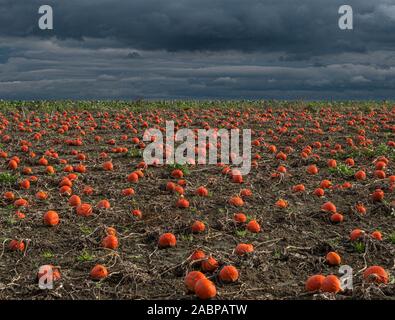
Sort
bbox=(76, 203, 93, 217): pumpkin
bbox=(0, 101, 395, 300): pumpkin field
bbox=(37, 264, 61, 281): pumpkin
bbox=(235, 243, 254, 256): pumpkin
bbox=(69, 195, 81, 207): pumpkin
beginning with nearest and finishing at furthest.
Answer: bbox=(0, 101, 395, 300): pumpkin field, bbox=(37, 264, 61, 281): pumpkin, bbox=(235, 243, 254, 256): pumpkin, bbox=(76, 203, 93, 217): pumpkin, bbox=(69, 195, 81, 207): pumpkin

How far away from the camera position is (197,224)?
28.2ft

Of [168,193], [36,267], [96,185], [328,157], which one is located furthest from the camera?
[328,157]

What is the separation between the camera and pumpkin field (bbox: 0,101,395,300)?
6.68m

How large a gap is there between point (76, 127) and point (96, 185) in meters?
9.15

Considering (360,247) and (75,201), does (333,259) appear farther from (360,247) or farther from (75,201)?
(75,201)

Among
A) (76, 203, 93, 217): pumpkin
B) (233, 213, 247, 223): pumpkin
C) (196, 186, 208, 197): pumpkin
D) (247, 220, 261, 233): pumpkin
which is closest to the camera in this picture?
(247, 220, 261, 233): pumpkin

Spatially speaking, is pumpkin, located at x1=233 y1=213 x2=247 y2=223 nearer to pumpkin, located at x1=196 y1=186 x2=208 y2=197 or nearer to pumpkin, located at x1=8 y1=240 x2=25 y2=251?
pumpkin, located at x1=196 y1=186 x2=208 y2=197

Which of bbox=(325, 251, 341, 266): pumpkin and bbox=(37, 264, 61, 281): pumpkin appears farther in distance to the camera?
bbox=(325, 251, 341, 266): pumpkin

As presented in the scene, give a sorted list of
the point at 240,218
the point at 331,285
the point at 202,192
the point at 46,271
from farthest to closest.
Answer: the point at 202,192, the point at 240,218, the point at 46,271, the point at 331,285

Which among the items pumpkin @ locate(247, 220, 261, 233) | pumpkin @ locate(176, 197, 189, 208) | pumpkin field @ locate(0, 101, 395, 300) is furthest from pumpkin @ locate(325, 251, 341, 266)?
pumpkin @ locate(176, 197, 189, 208)

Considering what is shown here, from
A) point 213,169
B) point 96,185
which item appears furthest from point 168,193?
point 213,169

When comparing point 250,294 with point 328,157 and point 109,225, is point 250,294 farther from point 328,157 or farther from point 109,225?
point 328,157

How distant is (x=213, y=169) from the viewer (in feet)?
43.8

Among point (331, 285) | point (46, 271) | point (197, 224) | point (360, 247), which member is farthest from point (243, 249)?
point (46, 271)
